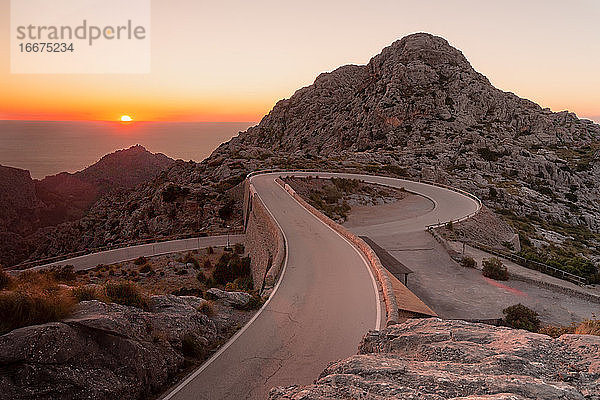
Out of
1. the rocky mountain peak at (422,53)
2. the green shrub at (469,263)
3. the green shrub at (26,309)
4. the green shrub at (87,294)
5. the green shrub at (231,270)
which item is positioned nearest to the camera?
the green shrub at (26,309)

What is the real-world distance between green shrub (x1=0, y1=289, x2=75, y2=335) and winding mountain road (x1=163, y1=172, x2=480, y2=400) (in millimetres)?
2621

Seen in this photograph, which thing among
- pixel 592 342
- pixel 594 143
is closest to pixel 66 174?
pixel 592 342

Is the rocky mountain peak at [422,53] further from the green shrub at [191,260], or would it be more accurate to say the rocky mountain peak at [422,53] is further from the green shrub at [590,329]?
the green shrub at [590,329]

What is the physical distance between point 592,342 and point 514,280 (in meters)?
19.5

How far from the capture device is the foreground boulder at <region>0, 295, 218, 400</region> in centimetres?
645

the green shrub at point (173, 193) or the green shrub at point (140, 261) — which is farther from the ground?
the green shrub at point (173, 193)

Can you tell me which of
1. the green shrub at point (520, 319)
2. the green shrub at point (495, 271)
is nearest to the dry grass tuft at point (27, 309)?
the green shrub at point (520, 319)

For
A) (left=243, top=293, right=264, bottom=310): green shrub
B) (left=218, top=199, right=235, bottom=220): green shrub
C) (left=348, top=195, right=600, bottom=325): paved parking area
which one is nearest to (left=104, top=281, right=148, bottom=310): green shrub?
(left=243, top=293, right=264, bottom=310): green shrub

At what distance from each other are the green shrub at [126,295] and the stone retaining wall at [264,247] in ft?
18.2

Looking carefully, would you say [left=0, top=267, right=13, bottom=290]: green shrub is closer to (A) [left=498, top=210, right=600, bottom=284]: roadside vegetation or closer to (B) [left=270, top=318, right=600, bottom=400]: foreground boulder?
(B) [left=270, top=318, right=600, bottom=400]: foreground boulder

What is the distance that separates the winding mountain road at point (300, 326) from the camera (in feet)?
28.7

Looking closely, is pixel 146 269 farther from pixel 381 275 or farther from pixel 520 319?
pixel 520 319

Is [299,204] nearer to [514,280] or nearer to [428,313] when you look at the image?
[514,280]

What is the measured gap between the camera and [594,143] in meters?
88.0
